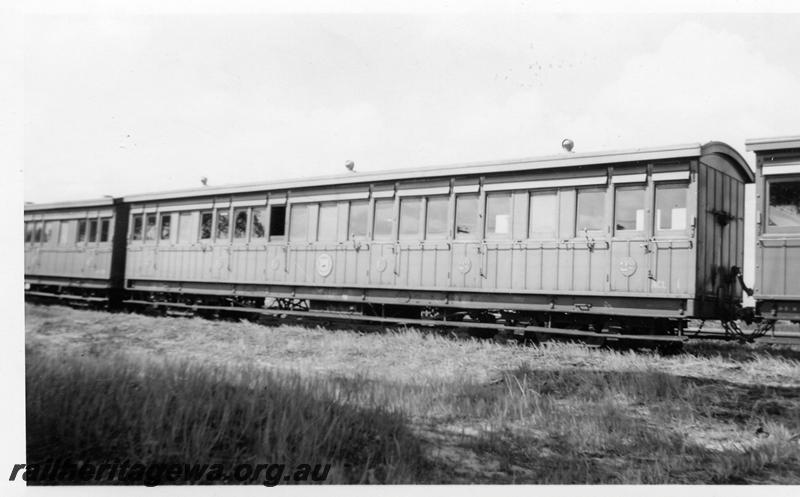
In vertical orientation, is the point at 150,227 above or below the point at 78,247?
above

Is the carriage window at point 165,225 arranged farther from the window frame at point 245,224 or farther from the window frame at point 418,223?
the window frame at point 418,223

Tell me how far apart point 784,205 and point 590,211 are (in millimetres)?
2575

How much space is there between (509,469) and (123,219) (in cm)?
1297

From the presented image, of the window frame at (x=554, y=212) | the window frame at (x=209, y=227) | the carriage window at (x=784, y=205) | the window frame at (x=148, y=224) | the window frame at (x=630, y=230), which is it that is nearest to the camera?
the carriage window at (x=784, y=205)

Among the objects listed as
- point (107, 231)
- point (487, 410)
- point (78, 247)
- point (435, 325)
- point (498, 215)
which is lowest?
point (487, 410)

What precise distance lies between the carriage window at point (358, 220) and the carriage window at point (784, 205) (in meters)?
6.62

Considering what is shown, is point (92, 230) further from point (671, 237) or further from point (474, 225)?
point (671, 237)

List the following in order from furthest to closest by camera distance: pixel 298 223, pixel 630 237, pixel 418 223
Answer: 1. pixel 298 223
2. pixel 418 223
3. pixel 630 237

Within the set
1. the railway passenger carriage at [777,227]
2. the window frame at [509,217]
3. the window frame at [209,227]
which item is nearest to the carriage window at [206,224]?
the window frame at [209,227]

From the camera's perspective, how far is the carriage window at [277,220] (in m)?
11.7

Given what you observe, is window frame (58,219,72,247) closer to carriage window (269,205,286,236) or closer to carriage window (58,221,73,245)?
carriage window (58,221,73,245)

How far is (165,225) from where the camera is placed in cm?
1338

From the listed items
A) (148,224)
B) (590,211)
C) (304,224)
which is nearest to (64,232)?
(148,224)

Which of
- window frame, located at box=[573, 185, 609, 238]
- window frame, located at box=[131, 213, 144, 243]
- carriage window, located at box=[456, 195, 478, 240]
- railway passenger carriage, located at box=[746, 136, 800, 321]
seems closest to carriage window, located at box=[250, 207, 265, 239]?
window frame, located at box=[131, 213, 144, 243]
